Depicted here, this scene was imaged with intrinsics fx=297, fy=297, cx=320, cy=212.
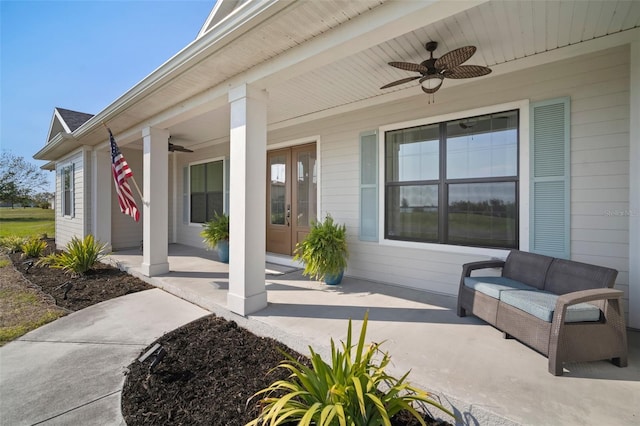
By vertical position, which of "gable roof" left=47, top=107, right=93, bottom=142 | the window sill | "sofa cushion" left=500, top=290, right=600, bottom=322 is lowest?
"sofa cushion" left=500, top=290, right=600, bottom=322

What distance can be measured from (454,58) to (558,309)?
2.12 m

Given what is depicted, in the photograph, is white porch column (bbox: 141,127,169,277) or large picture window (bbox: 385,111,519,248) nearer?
large picture window (bbox: 385,111,519,248)

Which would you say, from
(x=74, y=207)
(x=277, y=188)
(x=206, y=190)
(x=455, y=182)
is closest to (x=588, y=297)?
(x=455, y=182)

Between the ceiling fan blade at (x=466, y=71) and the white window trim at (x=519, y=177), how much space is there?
818 mm

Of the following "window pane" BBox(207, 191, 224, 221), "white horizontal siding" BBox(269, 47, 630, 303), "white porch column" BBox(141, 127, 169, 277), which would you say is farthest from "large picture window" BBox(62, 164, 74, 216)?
"white horizontal siding" BBox(269, 47, 630, 303)

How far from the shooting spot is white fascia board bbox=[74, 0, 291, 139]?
7.68 ft

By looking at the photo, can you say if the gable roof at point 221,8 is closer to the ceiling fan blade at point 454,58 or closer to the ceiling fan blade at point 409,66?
the ceiling fan blade at point 409,66

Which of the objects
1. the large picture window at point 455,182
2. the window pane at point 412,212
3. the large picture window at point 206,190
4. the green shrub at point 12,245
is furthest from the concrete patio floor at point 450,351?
the green shrub at point 12,245

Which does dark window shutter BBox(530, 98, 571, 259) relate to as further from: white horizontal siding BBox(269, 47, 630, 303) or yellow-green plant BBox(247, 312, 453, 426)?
yellow-green plant BBox(247, 312, 453, 426)

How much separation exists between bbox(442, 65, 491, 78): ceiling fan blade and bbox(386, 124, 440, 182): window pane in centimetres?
106

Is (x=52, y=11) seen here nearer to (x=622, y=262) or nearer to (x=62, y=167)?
(x=62, y=167)

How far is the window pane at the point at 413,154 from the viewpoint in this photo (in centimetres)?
394

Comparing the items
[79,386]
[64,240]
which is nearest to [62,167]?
[64,240]

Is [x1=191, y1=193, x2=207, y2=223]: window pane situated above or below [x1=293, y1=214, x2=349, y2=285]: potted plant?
above
